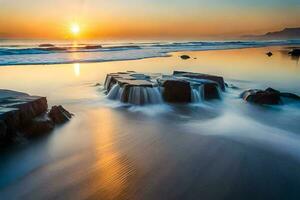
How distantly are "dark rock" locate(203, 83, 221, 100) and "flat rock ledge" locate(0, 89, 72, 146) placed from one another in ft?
17.0

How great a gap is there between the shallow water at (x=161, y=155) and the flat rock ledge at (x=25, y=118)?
270mm

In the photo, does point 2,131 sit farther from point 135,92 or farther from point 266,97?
point 266,97

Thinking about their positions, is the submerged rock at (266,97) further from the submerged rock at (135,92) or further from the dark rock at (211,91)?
the submerged rock at (135,92)

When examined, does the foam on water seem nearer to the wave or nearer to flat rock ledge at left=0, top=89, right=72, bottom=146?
flat rock ledge at left=0, top=89, right=72, bottom=146

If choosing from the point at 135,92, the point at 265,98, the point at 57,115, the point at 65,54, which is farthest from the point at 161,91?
the point at 65,54

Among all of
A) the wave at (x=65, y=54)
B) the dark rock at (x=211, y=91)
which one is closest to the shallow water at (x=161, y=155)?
the dark rock at (x=211, y=91)

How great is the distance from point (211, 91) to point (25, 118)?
654 centimetres

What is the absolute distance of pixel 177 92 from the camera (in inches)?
369

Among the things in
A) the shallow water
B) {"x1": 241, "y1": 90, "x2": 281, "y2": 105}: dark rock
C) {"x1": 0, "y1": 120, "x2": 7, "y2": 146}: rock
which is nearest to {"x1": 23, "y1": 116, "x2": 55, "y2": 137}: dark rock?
the shallow water

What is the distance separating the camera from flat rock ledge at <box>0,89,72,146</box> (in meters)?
5.05

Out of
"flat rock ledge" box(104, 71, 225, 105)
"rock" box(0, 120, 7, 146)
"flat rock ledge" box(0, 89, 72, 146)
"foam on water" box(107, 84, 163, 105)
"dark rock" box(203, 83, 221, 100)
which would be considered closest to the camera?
"rock" box(0, 120, 7, 146)

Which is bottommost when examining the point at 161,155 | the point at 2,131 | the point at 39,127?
the point at 161,155

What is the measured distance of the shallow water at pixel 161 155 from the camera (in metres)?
3.71

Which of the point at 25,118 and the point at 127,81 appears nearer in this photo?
the point at 25,118
